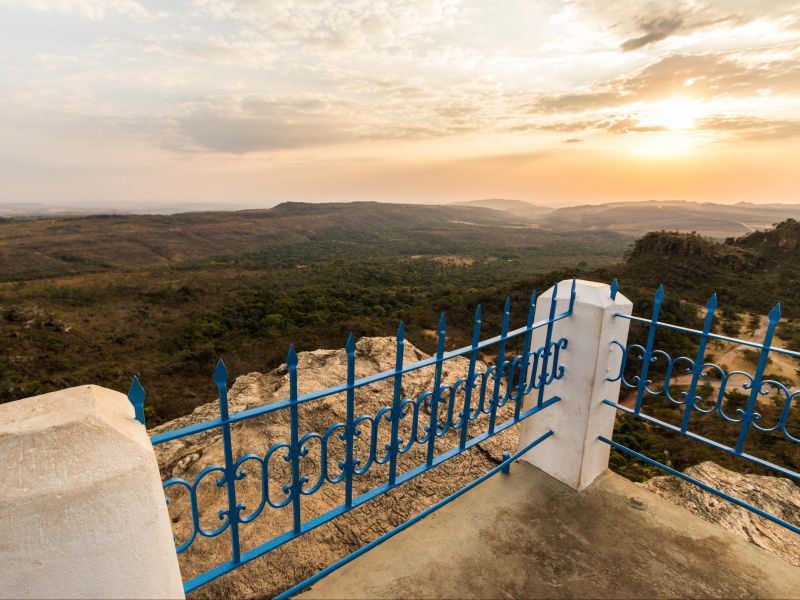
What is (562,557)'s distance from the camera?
2865 millimetres

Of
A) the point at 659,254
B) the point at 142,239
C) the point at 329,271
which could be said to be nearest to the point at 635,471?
the point at 659,254

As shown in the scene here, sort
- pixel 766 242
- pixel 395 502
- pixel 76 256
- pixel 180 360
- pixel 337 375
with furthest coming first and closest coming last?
pixel 76 256
pixel 766 242
pixel 180 360
pixel 337 375
pixel 395 502

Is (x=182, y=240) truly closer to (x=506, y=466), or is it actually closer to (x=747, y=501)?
(x=506, y=466)

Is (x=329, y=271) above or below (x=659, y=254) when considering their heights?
below

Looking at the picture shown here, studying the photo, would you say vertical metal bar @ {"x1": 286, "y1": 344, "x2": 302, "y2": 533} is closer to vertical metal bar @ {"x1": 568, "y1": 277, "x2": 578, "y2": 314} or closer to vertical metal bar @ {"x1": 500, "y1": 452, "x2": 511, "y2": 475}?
vertical metal bar @ {"x1": 500, "y1": 452, "x2": 511, "y2": 475}

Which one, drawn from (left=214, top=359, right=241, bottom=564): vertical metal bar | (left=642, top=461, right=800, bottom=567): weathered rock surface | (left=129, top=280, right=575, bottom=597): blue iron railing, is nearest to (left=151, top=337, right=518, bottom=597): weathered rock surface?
(left=129, top=280, right=575, bottom=597): blue iron railing

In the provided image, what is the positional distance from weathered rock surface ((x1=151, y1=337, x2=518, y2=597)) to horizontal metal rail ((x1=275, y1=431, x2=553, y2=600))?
2.72 ft

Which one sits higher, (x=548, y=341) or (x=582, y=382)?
(x=548, y=341)

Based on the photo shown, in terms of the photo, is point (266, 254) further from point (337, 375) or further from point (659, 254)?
point (337, 375)

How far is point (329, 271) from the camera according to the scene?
50.8 m

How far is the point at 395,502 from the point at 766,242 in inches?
1791

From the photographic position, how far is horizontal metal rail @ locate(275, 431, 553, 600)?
241 cm

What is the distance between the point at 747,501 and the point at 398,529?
4397mm

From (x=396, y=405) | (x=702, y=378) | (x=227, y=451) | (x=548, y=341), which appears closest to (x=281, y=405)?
(x=227, y=451)
